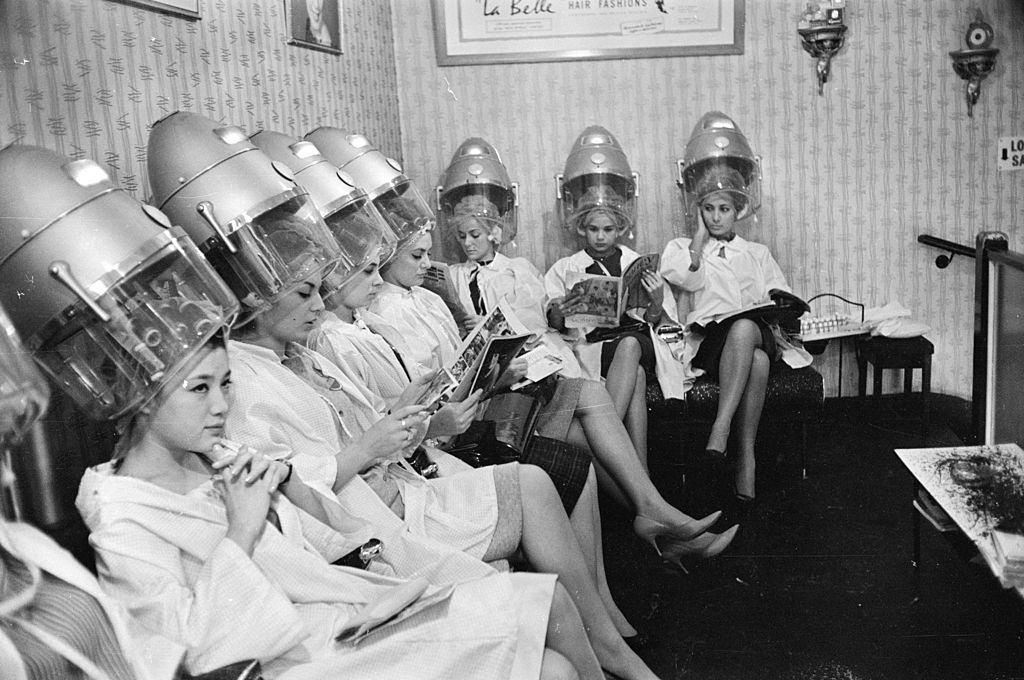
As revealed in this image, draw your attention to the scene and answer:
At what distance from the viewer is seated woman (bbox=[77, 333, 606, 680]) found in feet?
3.21

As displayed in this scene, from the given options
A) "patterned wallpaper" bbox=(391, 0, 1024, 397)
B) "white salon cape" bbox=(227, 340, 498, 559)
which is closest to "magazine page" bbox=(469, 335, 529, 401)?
"white salon cape" bbox=(227, 340, 498, 559)

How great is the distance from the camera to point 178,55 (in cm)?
138

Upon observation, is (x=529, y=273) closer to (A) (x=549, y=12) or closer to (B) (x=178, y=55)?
(A) (x=549, y=12)

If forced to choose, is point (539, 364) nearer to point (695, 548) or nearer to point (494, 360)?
point (494, 360)

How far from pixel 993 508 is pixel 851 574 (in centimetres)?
34

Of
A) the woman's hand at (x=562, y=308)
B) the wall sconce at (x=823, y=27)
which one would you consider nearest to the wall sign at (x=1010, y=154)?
the wall sconce at (x=823, y=27)

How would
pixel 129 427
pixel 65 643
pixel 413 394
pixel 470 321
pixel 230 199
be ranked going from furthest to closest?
pixel 470 321, pixel 413 394, pixel 230 199, pixel 129 427, pixel 65 643

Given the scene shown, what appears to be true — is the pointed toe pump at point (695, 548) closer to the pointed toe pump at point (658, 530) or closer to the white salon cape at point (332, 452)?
the pointed toe pump at point (658, 530)

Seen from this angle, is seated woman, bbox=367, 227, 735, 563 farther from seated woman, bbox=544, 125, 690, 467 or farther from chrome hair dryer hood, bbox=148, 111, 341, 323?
chrome hair dryer hood, bbox=148, 111, 341, 323

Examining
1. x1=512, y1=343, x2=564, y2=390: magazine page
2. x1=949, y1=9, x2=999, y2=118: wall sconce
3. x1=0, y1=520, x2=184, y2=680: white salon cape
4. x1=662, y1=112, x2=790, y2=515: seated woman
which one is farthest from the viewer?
x1=662, y1=112, x2=790, y2=515: seated woman

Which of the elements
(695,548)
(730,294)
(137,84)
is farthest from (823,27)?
(137,84)

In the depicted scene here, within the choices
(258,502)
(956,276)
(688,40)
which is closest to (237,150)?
(258,502)

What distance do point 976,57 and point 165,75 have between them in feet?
5.58

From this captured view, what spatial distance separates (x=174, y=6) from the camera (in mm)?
1356
